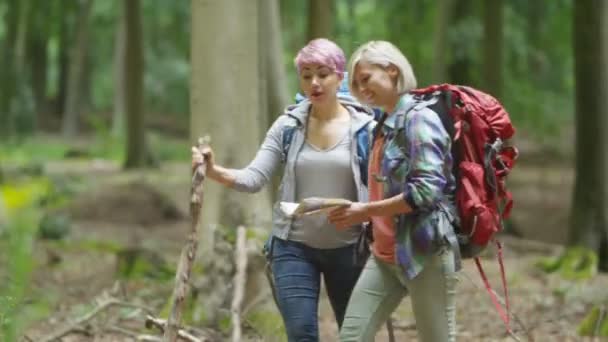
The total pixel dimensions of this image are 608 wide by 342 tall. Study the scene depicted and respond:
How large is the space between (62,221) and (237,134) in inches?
303

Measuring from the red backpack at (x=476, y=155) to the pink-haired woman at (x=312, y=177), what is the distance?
2.11 feet

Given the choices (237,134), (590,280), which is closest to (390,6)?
(590,280)

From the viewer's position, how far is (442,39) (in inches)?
707

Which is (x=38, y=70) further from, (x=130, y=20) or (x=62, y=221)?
(x=62, y=221)

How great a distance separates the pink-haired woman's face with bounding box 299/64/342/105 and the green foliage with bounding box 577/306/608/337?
14.3ft

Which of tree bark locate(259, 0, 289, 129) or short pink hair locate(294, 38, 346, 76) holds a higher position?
short pink hair locate(294, 38, 346, 76)

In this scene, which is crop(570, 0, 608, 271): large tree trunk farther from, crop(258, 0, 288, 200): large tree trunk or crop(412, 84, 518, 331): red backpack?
crop(412, 84, 518, 331): red backpack

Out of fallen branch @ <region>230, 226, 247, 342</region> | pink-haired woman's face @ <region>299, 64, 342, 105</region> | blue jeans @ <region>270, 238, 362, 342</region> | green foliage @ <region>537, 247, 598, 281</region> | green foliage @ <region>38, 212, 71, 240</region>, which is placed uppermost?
pink-haired woman's face @ <region>299, 64, 342, 105</region>

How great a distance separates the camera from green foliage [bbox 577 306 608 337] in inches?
333

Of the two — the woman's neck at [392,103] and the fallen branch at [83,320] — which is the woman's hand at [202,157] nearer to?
the woman's neck at [392,103]

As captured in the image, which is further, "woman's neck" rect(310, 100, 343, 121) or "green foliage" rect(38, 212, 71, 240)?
"green foliage" rect(38, 212, 71, 240)

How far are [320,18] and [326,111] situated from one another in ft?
24.8

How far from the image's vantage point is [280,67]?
11.2 meters

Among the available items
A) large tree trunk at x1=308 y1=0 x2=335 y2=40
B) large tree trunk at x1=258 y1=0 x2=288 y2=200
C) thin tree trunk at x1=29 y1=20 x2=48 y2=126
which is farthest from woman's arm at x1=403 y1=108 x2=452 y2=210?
thin tree trunk at x1=29 y1=20 x2=48 y2=126
